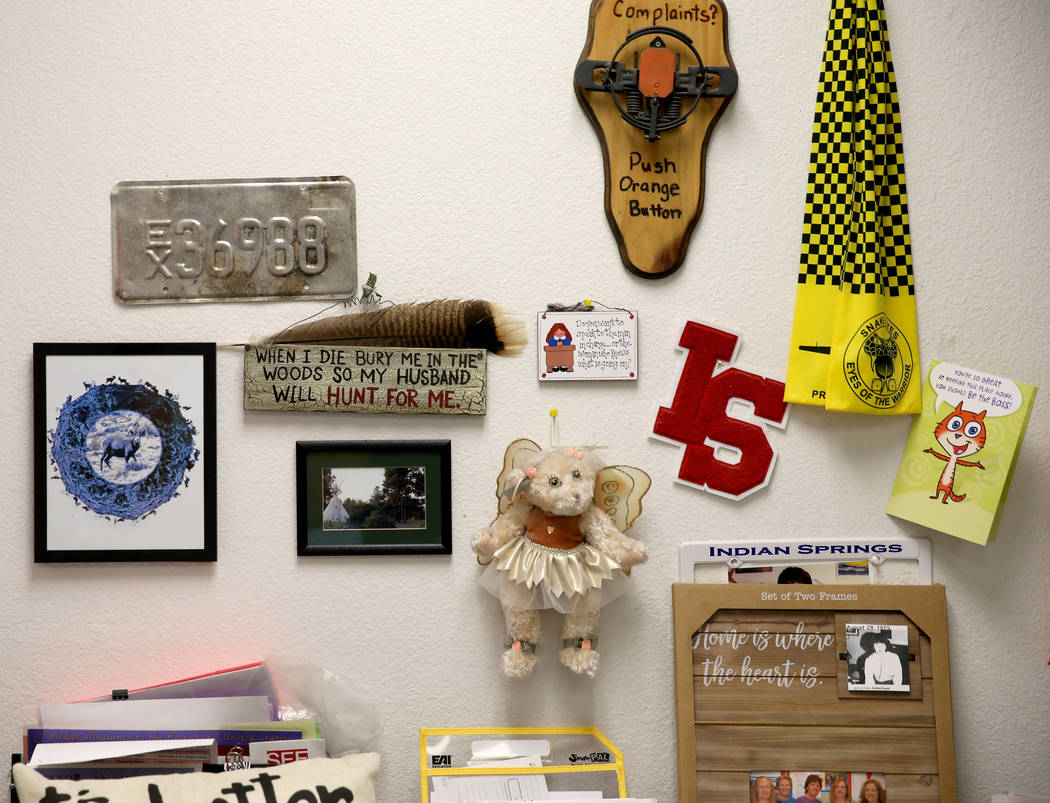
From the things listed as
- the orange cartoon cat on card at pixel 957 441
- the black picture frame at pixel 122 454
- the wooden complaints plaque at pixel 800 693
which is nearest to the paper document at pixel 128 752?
the black picture frame at pixel 122 454

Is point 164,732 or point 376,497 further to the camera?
point 376,497

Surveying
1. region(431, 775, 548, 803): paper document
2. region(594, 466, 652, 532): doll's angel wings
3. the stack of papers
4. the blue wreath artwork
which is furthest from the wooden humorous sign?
region(431, 775, 548, 803): paper document

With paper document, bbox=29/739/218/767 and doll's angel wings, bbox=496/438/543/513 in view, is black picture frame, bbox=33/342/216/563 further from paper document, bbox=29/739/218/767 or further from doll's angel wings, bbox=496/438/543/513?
doll's angel wings, bbox=496/438/543/513

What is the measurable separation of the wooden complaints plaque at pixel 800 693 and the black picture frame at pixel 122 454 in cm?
88

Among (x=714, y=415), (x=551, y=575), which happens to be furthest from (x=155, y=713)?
(x=714, y=415)

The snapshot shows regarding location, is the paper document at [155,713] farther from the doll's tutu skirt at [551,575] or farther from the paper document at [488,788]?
the doll's tutu skirt at [551,575]

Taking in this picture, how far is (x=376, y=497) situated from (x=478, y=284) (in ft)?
1.38

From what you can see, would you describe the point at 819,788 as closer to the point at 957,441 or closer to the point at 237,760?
the point at 957,441

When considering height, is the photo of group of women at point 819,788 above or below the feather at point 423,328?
below

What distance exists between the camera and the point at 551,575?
1.42m

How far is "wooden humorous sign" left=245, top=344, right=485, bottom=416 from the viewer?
4.93 ft

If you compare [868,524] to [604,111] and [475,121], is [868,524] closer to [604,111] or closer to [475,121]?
[604,111]

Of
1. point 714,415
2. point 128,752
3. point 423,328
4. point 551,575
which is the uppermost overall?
point 423,328

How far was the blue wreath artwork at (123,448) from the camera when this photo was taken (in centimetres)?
150
